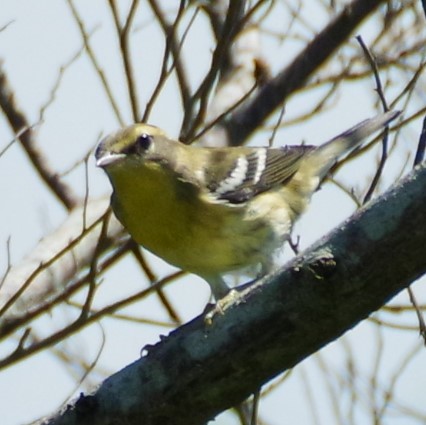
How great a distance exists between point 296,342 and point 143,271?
6.01 feet

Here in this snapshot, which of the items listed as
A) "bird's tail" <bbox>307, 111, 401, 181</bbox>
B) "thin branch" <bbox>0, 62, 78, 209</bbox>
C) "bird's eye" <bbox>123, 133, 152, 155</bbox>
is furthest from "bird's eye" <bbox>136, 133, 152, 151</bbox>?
"bird's tail" <bbox>307, 111, 401, 181</bbox>

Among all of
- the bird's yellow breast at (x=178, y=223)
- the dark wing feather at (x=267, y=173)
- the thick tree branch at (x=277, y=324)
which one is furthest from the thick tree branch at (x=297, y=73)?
the thick tree branch at (x=277, y=324)

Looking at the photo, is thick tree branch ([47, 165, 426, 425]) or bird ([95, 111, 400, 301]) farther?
bird ([95, 111, 400, 301])

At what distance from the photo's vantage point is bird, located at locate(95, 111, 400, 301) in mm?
4219

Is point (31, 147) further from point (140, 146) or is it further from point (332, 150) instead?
point (332, 150)

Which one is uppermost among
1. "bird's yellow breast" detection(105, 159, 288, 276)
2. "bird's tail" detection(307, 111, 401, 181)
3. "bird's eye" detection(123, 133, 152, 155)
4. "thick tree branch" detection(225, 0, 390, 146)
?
"bird's tail" detection(307, 111, 401, 181)

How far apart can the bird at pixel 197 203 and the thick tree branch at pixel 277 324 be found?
156 centimetres

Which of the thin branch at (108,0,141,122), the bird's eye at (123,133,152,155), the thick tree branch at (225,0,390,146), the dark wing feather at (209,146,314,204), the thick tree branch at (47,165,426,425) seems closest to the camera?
the thick tree branch at (47,165,426,425)

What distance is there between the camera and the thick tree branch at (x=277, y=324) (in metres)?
2.19

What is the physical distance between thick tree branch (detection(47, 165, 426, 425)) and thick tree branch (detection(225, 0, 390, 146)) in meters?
2.19

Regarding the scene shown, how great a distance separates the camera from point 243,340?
236cm

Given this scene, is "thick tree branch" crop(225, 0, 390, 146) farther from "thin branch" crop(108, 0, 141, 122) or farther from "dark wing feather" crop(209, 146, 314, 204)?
"thin branch" crop(108, 0, 141, 122)

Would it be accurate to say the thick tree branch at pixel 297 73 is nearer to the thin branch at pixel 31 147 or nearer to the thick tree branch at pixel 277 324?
the thin branch at pixel 31 147

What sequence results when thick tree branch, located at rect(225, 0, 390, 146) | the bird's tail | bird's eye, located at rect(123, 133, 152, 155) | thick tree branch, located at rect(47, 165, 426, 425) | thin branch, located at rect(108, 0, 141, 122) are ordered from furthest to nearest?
the bird's tail, thick tree branch, located at rect(225, 0, 390, 146), bird's eye, located at rect(123, 133, 152, 155), thin branch, located at rect(108, 0, 141, 122), thick tree branch, located at rect(47, 165, 426, 425)
